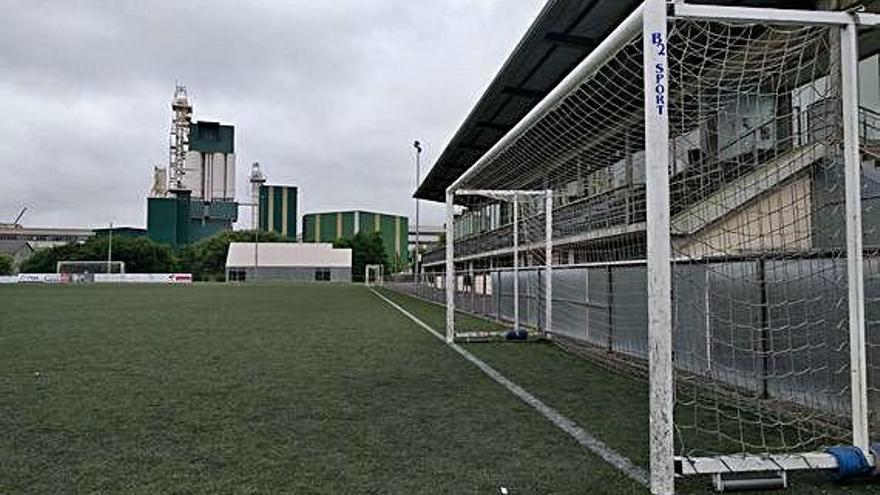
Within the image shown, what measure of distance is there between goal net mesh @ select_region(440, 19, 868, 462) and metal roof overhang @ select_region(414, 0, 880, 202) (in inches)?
142

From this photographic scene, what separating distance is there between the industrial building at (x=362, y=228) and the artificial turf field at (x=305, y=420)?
90.1 m

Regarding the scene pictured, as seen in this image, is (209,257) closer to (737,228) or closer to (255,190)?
(255,190)

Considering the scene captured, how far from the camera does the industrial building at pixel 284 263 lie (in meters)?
78.4

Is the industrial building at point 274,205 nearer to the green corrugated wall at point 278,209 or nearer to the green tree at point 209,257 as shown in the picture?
the green corrugated wall at point 278,209

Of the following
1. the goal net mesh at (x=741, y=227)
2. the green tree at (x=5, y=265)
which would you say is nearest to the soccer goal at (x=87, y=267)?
the green tree at (x=5, y=265)

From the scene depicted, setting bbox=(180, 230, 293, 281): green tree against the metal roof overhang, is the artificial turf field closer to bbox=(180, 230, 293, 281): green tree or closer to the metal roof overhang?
the metal roof overhang

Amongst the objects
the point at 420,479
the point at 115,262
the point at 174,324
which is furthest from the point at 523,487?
the point at 115,262

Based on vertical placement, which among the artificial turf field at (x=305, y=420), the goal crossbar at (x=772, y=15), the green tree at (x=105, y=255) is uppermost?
the green tree at (x=105, y=255)

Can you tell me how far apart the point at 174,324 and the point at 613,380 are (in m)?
9.94

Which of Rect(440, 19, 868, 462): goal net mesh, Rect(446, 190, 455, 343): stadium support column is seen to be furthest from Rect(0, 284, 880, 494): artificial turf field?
Rect(446, 190, 455, 343): stadium support column

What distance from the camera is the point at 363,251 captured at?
3376 inches

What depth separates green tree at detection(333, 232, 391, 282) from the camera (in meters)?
84.2

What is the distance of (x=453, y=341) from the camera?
10.4 meters

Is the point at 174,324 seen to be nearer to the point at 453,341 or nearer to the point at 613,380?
the point at 453,341
